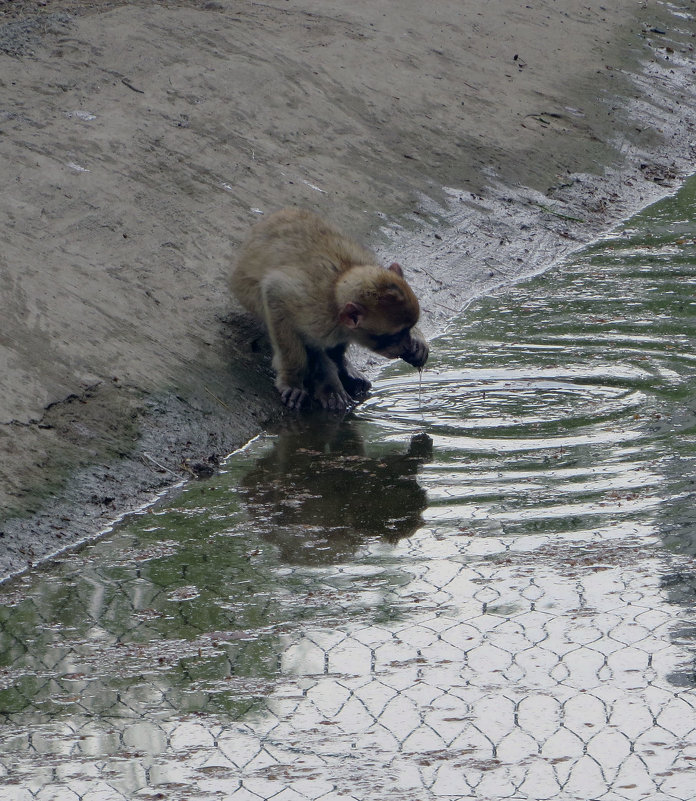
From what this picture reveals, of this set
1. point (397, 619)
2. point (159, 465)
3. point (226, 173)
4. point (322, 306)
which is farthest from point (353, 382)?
point (397, 619)

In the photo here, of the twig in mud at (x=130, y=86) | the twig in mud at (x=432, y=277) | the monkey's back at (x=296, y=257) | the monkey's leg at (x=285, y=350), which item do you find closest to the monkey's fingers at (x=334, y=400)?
the monkey's leg at (x=285, y=350)

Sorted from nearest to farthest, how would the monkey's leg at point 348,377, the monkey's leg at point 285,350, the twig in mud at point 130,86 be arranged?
the monkey's leg at point 285,350, the monkey's leg at point 348,377, the twig in mud at point 130,86

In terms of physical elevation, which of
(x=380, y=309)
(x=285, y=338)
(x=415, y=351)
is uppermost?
(x=380, y=309)

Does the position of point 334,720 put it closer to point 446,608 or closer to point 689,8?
point 446,608

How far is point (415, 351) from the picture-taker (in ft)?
27.7

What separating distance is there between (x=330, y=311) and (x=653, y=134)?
8.72 m

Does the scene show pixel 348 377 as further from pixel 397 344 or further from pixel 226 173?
pixel 226 173

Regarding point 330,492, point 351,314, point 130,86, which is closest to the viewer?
point 330,492

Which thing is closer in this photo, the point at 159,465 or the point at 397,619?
the point at 397,619

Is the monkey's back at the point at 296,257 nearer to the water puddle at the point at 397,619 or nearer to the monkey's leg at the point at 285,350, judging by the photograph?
the monkey's leg at the point at 285,350

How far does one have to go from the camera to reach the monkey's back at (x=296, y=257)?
8.44 m

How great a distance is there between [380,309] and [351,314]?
0.21 m

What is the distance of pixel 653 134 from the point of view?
1562 cm

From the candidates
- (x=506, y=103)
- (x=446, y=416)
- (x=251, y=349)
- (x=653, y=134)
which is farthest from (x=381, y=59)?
(x=446, y=416)
